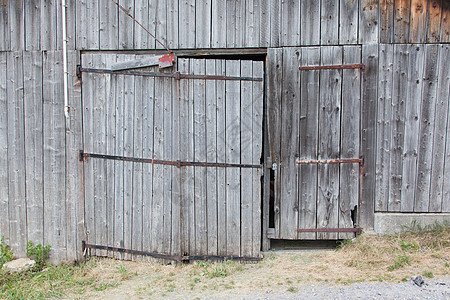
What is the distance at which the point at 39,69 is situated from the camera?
5570 millimetres

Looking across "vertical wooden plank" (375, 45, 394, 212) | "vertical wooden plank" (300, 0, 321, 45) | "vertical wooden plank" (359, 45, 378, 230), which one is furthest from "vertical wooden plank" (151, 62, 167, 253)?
"vertical wooden plank" (375, 45, 394, 212)

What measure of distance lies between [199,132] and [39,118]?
2388 mm

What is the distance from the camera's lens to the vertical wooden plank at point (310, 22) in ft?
16.6

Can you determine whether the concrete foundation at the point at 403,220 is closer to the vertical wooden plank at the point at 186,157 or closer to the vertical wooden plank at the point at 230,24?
the vertical wooden plank at the point at 186,157

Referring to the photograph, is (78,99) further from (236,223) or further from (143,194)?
(236,223)

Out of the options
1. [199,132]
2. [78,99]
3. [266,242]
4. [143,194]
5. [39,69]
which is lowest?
[266,242]

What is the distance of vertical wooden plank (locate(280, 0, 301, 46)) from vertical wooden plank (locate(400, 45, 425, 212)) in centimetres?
148

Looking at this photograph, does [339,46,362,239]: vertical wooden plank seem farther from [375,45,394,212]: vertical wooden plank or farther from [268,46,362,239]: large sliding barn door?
[375,45,394,212]: vertical wooden plank

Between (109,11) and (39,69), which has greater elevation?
(109,11)

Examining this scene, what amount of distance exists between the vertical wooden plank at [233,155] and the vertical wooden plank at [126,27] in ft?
4.66

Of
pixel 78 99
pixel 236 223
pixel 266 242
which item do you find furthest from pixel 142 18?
pixel 266 242

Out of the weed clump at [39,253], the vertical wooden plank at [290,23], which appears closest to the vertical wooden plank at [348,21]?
the vertical wooden plank at [290,23]

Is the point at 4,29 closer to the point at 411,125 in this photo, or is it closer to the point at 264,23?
the point at 264,23

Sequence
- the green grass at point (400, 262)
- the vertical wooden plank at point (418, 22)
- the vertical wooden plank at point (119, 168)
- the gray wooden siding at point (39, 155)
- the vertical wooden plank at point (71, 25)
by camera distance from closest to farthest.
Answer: the green grass at point (400, 262), the vertical wooden plank at point (418, 22), the vertical wooden plank at point (119, 168), the vertical wooden plank at point (71, 25), the gray wooden siding at point (39, 155)
